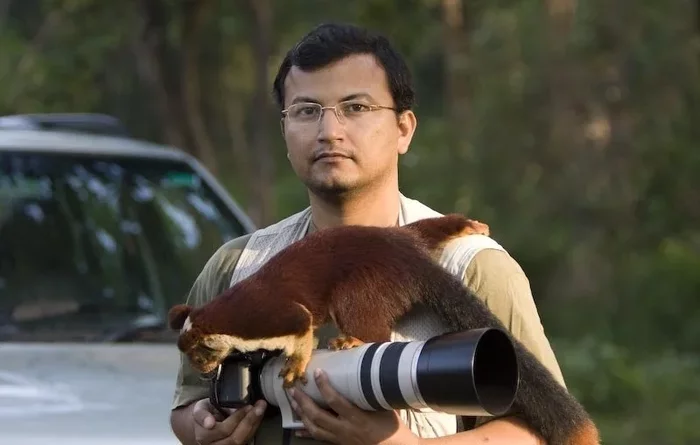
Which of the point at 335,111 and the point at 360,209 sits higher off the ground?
the point at 335,111

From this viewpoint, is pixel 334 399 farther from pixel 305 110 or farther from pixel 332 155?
pixel 305 110

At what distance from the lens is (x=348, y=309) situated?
231 cm

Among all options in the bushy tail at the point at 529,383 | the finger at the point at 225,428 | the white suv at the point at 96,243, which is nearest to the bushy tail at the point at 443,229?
the bushy tail at the point at 529,383

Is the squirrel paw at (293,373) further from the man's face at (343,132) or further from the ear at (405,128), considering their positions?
the ear at (405,128)

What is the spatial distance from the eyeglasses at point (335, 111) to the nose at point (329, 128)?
0.01m

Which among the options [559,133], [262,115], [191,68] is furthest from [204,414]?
[559,133]

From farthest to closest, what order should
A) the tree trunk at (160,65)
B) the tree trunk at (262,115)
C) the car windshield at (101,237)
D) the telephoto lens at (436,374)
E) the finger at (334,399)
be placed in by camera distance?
1. the tree trunk at (262,115)
2. the tree trunk at (160,65)
3. the car windshield at (101,237)
4. the finger at (334,399)
5. the telephoto lens at (436,374)

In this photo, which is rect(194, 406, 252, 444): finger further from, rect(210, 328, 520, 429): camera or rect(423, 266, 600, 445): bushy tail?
rect(423, 266, 600, 445): bushy tail

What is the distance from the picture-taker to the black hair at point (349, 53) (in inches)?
99.4

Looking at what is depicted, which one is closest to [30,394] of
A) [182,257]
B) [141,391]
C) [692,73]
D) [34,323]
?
[141,391]

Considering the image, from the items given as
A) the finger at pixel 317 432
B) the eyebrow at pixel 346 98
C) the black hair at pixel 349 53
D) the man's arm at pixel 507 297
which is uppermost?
the black hair at pixel 349 53

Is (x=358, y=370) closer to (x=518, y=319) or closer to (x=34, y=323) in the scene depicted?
(x=518, y=319)

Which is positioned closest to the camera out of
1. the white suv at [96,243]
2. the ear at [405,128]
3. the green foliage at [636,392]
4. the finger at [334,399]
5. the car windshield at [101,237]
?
the finger at [334,399]

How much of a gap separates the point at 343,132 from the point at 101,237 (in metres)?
2.58
